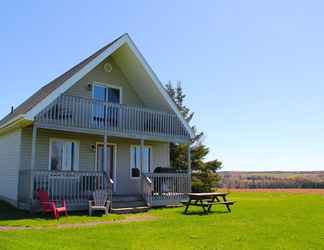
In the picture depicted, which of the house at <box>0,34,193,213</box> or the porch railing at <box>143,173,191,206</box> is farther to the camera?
the porch railing at <box>143,173,191,206</box>

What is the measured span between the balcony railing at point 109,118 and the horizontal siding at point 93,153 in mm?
1631

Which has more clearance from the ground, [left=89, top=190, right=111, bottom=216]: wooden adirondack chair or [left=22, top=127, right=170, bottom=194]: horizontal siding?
[left=22, top=127, right=170, bottom=194]: horizontal siding

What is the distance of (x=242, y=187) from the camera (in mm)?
52812

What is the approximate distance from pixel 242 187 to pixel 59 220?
142 ft

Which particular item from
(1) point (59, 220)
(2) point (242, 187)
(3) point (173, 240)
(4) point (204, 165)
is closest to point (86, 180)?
(1) point (59, 220)

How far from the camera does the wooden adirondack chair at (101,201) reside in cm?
1379

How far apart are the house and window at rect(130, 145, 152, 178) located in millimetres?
49

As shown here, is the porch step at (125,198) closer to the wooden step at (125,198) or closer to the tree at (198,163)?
the wooden step at (125,198)

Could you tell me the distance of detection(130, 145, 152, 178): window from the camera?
1902cm

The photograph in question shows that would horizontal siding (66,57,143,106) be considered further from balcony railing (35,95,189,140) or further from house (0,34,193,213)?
balcony railing (35,95,189,140)

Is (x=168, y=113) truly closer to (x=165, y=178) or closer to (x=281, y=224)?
(x=165, y=178)

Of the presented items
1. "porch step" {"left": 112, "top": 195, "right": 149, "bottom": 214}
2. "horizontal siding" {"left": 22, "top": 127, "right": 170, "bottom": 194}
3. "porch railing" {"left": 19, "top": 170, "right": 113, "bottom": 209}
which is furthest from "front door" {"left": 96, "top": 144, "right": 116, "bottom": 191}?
"porch railing" {"left": 19, "top": 170, "right": 113, "bottom": 209}

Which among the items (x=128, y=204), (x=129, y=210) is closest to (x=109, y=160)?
(x=128, y=204)

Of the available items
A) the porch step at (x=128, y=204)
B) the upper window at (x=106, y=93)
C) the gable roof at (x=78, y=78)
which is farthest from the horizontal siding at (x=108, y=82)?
the porch step at (x=128, y=204)
